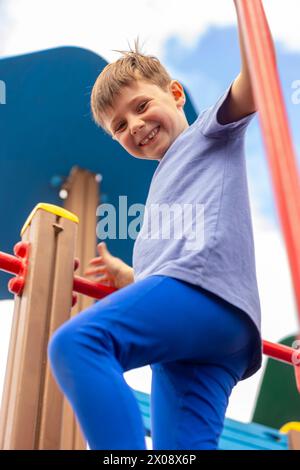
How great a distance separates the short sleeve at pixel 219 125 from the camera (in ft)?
2.70

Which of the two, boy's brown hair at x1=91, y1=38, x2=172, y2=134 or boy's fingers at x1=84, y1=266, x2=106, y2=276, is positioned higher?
boy's brown hair at x1=91, y1=38, x2=172, y2=134

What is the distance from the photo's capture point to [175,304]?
70 cm

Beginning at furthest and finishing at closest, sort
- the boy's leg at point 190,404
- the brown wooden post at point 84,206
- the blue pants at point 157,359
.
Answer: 1. the brown wooden post at point 84,206
2. the boy's leg at point 190,404
3. the blue pants at point 157,359

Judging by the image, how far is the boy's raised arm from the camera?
749 millimetres

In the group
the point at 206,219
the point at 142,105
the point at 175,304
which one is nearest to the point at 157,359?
the point at 175,304

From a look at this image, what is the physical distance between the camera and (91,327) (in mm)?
638

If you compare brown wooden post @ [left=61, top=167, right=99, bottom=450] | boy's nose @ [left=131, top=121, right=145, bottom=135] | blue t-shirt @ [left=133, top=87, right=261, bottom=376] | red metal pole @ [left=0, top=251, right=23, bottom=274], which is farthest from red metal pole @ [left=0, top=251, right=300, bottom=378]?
brown wooden post @ [left=61, top=167, right=99, bottom=450]

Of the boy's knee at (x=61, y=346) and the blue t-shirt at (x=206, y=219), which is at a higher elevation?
the blue t-shirt at (x=206, y=219)

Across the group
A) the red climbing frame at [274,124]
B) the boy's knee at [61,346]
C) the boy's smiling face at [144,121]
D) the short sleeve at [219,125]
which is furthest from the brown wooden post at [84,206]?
the red climbing frame at [274,124]

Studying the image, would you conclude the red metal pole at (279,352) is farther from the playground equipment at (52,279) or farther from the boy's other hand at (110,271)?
the boy's other hand at (110,271)

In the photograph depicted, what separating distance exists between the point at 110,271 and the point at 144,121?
24cm

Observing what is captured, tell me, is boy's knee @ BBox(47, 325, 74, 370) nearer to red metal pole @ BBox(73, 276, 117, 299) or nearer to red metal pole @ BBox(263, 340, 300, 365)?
red metal pole @ BBox(73, 276, 117, 299)

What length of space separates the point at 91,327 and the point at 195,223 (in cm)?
21

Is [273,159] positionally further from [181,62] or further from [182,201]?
[181,62]
